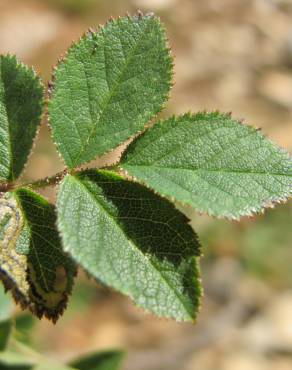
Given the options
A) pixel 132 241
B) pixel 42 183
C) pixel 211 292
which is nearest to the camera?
pixel 132 241

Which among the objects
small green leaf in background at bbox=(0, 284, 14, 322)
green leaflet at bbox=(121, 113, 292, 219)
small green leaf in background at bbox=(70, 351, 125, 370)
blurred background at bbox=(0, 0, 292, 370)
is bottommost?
small green leaf in background at bbox=(0, 284, 14, 322)

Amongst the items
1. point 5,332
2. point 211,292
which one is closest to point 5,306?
point 5,332

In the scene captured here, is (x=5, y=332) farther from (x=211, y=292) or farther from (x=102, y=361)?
(x=211, y=292)

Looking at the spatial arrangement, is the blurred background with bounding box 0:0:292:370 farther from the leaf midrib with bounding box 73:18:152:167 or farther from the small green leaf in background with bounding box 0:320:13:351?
the leaf midrib with bounding box 73:18:152:167

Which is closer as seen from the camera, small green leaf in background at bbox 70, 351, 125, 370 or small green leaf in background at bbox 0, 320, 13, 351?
small green leaf in background at bbox 0, 320, 13, 351

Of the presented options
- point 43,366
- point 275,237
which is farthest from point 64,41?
point 43,366

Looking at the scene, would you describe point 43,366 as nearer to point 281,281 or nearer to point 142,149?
point 142,149

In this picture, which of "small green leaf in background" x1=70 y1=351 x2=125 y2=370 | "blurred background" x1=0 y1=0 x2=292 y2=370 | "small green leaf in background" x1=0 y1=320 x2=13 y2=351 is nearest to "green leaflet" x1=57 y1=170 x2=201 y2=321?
"small green leaf in background" x1=0 y1=320 x2=13 y2=351
